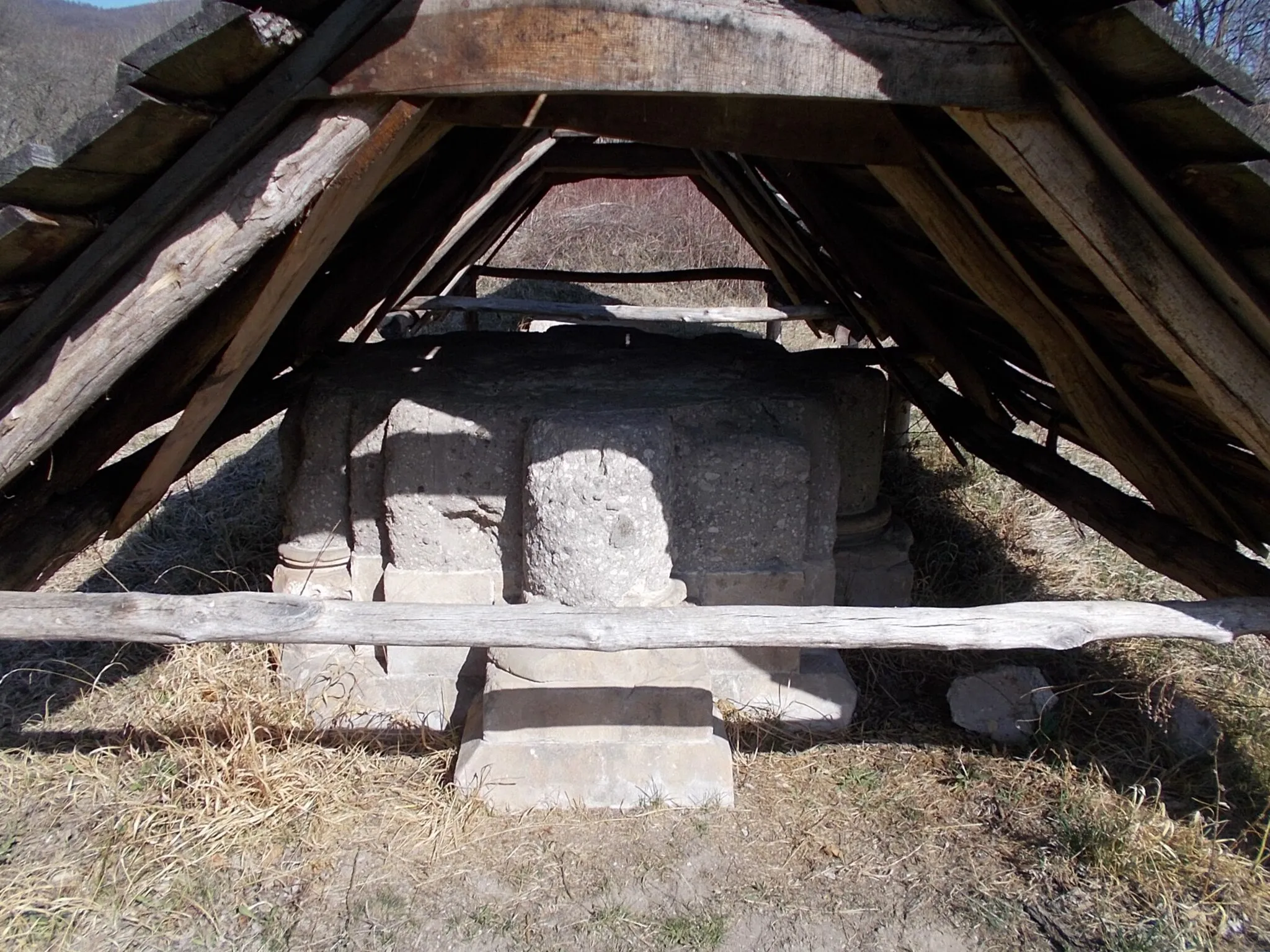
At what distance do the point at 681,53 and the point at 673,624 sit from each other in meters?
1.60

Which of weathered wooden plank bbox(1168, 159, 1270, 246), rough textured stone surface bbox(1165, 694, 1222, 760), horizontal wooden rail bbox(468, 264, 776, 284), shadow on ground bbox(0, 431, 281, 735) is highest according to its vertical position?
weathered wooden plank bbox(1168, 159, 1270, 246)

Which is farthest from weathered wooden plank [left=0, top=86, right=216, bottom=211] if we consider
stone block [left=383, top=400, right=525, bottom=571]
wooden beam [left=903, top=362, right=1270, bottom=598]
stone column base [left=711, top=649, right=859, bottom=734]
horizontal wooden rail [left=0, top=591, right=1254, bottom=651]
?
wooden beam [left=903, top=362, right=1270, bottom=598]

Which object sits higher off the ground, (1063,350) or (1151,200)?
(1151,200)

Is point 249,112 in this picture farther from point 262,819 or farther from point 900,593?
point 900,593

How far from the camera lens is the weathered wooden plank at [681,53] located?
206 centimetres

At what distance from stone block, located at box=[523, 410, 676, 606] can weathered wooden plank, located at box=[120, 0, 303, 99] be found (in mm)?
1570

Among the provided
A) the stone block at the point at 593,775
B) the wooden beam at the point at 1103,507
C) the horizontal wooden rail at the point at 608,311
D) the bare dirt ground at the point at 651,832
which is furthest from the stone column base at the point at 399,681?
the horizontal wooden rail at the point at 608,311

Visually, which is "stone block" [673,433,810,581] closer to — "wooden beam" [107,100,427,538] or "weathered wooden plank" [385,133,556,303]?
"wooden beam" [107,100,427,538]

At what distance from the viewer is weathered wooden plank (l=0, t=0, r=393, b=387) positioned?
2037 millimetres

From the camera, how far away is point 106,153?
1920mm

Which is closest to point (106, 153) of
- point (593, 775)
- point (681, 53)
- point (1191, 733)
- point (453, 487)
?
point (681, 53)

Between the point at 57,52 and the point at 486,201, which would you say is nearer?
the point at 486,201

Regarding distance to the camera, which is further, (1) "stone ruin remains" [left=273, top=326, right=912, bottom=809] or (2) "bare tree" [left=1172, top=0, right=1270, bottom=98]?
(2) "bare tree" [left=1172, top=0, right=1270, bottom=98]

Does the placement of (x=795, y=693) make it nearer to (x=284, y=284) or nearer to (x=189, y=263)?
(x=284, y=284)
